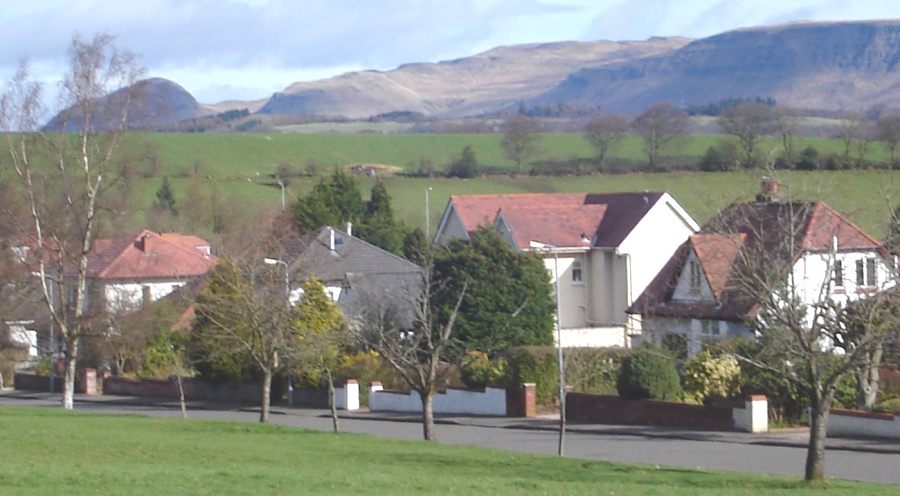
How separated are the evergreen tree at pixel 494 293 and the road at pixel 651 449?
9999 millimetres

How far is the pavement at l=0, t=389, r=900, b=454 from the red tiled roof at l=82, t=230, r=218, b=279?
12763 millimetres

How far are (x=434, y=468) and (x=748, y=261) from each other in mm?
6488

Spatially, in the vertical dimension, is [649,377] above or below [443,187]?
below

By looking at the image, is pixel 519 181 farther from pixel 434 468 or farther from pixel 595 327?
pixel 434 468

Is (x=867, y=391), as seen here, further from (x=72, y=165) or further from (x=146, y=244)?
(x=146, y=244)

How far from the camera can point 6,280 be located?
48.1 metres

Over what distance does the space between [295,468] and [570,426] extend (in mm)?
16135

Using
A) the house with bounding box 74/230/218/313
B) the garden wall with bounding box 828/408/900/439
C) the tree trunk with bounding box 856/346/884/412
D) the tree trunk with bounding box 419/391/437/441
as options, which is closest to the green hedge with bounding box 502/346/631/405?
the tree trunk with bounding box 856/346/884/412

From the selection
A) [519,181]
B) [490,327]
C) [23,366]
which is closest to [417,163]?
[519,181]

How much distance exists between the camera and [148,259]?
64812 mm

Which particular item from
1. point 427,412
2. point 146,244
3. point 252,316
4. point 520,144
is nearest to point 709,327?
point 252,316

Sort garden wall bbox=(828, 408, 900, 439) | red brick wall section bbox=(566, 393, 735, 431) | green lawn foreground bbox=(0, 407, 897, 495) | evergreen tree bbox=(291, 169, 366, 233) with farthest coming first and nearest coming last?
evergreen tree bbox=(291, 169, 366, 233) → red brick wall section bbox=(566, 393, 735, 431) → garden wall bbox=(828, 408, 900, 439) → green lawn foreground bbox=(0, 407, 897, 495)

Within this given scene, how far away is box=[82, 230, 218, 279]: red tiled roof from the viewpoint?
63.3m

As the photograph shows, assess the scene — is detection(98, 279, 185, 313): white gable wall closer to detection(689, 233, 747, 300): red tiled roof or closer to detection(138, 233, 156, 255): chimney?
detection(138, 233, 156, 255): chimney
